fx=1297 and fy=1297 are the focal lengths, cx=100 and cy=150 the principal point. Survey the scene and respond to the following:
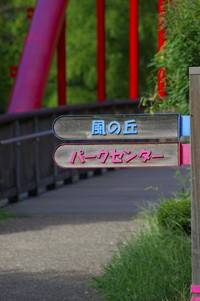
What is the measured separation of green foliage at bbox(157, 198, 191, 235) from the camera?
1127cm

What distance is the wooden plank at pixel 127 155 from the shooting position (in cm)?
759

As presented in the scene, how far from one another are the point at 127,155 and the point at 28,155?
10.3m

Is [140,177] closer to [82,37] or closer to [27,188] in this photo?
[27,188]

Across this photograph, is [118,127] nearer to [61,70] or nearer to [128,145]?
[128,145]

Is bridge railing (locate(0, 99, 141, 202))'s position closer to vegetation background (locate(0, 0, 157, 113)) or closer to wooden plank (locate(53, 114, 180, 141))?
wooden plank (locate(53, 114, 180, 141))

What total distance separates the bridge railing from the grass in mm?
5890

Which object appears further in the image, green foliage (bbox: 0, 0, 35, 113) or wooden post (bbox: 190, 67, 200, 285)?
green foliage (bbox: 0, 0, 35, 113)

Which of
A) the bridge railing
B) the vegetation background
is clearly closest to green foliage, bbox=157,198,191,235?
the bridge railing

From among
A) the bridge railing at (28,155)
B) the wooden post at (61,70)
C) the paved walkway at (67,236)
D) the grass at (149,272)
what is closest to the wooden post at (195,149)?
the grass at (149,272)

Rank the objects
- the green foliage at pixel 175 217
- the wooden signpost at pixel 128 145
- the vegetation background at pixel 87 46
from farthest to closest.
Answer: the vegetation background at pixel 87 46 < the green foliage at pixel 175 217 < the wooden signpost at pixel 128 145

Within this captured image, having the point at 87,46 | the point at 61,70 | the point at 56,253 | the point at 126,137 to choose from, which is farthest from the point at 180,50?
the point at 87,46

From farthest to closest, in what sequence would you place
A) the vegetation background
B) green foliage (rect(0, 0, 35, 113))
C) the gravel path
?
1. the vegetation background
2. green foliage (rect(0, 0, 35, 113))
3. the gravel path

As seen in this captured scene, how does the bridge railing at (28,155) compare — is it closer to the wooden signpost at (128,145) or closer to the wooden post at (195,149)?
the wooden signpost at (128,145)

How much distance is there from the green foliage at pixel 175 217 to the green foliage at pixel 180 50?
3.05 feet
